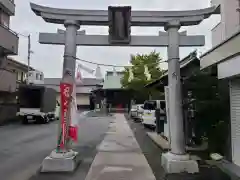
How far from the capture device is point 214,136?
804cm

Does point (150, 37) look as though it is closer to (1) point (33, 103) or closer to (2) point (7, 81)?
(2) point (7, 81)

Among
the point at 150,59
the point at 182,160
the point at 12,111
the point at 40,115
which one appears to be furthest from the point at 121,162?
the point at 150,59

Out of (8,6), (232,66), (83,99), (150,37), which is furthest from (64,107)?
(83,99)

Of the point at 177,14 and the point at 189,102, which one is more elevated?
the point at 177,14

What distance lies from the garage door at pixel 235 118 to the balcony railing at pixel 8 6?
1919 centimetres

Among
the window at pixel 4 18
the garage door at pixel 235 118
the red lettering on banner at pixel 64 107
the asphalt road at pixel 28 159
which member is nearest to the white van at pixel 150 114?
the asphalt road at pixel 28 159

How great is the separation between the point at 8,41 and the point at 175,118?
18.0m

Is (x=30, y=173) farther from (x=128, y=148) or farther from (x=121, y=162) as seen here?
(x=128, y=148)

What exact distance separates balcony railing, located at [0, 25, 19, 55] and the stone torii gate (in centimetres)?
1415

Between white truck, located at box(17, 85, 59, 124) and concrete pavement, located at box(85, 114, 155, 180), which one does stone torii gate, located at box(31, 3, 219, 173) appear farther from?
white truck, located at box(17, 85, 59, 124)

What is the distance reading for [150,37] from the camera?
24.9ft

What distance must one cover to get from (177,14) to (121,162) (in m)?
4.64

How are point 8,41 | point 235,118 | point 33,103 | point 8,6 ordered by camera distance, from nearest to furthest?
1. point 235,118
2. point 8,41
3. point 8,6
4. point 33,103

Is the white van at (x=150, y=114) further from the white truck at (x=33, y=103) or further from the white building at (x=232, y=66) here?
the white truck at (x=33, y=103)
